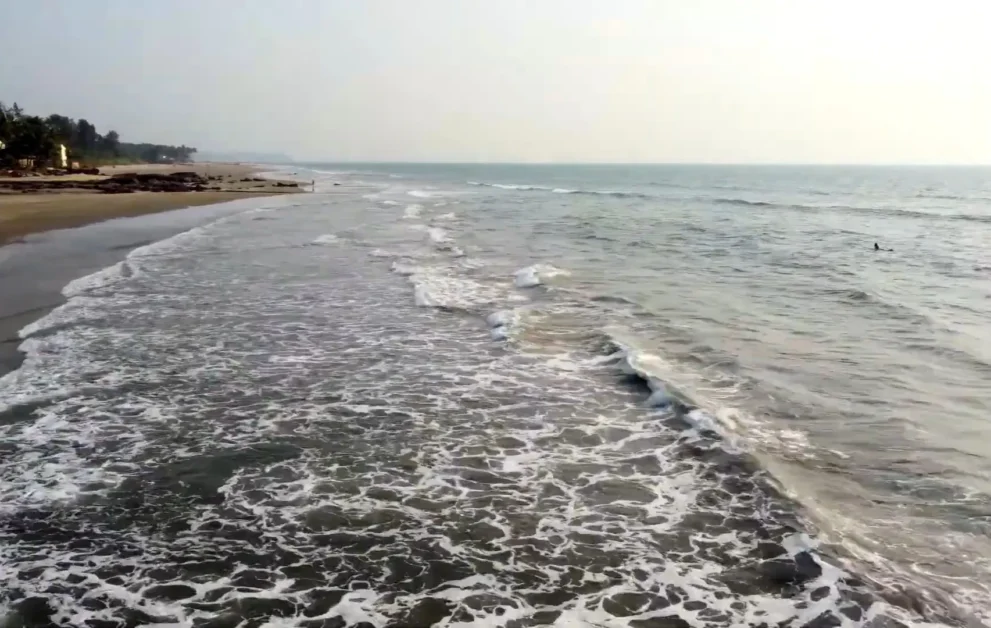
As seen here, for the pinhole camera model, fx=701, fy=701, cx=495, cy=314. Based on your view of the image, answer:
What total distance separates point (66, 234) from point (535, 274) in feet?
65.9

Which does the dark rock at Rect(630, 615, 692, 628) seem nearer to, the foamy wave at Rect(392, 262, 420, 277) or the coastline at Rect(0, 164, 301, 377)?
the coastline at Rect(0, 164, 301, 377)

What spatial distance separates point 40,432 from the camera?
29.5ft

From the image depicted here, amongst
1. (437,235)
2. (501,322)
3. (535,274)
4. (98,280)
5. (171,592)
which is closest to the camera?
(171,592)

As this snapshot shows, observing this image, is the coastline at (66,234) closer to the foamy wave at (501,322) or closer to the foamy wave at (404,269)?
the foamy wave at (501,322)

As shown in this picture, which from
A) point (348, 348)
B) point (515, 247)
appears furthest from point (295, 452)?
point (515, 247)

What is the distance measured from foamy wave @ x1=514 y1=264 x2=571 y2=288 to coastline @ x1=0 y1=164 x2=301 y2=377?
11.9 meters

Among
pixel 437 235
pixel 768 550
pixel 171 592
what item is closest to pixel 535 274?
pixel 437 235

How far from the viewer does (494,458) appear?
8.70m

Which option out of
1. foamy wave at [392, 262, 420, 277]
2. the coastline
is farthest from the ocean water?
foamy wave at [392, 262, 420, 277]

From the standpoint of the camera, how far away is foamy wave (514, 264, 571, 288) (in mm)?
20672

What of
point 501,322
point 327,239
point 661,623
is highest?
point 327,239

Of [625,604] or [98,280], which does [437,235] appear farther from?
[625,604]

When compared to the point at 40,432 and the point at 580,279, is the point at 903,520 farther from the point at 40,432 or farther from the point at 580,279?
the point at 580,279

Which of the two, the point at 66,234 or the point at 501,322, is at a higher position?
the point at 66,234
